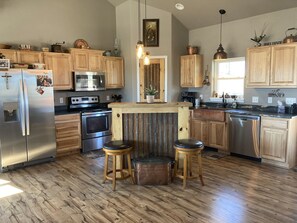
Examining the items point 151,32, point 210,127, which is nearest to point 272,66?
point 210,127

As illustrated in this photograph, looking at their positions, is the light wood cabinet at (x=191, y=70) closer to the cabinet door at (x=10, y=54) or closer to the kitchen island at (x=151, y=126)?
the kitchen island at (x=151, y=126)

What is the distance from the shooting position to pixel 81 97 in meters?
5.73

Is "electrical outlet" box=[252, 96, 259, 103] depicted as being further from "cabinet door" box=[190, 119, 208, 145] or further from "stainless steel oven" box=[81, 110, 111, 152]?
"stainless steel oven" box=[81, 110, 111, 152]

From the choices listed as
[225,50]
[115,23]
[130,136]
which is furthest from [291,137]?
[115,23]

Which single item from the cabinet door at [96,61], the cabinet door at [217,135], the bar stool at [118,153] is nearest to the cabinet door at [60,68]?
the cabinet door at [96,61]

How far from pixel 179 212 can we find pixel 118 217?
0.70 meters

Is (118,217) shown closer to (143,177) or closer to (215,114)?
(143,177)

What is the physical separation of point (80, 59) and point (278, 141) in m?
4.31

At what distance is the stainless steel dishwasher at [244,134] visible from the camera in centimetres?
446

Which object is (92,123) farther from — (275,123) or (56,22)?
(275,123)

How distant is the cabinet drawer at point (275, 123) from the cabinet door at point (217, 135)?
836mm

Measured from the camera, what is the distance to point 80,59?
5410 mm

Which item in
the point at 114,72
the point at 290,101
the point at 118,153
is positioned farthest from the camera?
the point at 114,72

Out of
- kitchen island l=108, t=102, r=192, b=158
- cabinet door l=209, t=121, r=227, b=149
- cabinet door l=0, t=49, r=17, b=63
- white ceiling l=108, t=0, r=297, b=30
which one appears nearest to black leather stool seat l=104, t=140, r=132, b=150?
kitchen island l=108, t=102, r=192, b=158
